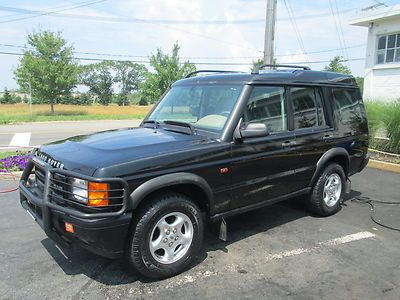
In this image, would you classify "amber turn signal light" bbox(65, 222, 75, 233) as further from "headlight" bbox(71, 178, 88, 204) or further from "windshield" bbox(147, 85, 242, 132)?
"windshield" bbox(147, 85, 242, 132)

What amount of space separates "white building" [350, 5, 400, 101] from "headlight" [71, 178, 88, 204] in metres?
17.3

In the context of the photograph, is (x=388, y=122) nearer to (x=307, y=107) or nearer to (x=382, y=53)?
(x=307, y=107)

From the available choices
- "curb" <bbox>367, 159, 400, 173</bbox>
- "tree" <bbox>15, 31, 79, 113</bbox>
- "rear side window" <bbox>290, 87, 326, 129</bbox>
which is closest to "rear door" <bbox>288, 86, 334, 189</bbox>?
"rear side window" <bbox>290, 87, 326, 129</bbox>

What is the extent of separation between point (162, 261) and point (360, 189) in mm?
4913

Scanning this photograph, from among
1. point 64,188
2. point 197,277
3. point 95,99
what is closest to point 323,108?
point 197,277

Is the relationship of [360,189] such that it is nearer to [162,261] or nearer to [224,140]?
[224,140]

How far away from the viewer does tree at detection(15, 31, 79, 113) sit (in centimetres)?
3269

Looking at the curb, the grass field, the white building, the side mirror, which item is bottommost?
the grass field

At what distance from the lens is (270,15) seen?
14.9 meters

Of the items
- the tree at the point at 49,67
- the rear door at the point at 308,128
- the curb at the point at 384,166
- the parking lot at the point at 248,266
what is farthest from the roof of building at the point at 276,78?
the tree at the point at 49,67

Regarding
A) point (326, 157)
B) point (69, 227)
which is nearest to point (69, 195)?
point (69, 227)

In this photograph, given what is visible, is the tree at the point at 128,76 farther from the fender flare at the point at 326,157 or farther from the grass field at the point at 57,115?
the fender flare at the point at 326,157

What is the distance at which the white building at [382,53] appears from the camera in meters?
17.9

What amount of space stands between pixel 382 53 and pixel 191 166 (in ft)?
60.0
